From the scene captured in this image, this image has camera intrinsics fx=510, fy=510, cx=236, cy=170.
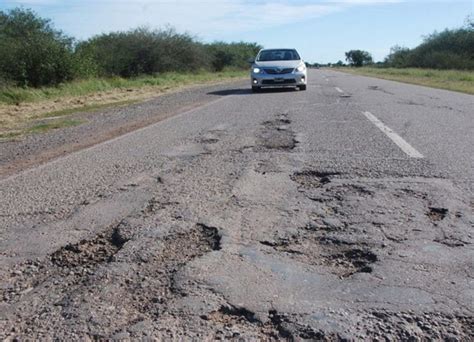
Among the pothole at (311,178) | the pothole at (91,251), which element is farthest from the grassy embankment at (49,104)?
the pothole at (91,251)

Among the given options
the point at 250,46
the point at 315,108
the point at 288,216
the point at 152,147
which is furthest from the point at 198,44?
the point at 288,216

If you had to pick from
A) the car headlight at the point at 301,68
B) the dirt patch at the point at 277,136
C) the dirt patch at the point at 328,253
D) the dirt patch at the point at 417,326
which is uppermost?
the car headlight at the point at 301,68

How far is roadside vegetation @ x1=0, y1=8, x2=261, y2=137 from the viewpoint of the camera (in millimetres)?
17188

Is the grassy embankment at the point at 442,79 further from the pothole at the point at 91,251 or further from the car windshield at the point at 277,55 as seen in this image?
the pothole at the point at 91,251

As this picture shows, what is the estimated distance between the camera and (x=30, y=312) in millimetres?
2484

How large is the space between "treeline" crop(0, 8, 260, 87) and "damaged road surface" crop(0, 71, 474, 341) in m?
20.9

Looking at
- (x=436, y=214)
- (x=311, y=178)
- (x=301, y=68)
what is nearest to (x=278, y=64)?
(x=301, y=68)

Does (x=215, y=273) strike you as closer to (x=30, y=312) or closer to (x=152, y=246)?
(x=152, y=246)

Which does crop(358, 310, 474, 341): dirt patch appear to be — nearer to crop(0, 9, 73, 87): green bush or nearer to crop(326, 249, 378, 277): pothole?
crop(326, 249, 378, 277): pothole

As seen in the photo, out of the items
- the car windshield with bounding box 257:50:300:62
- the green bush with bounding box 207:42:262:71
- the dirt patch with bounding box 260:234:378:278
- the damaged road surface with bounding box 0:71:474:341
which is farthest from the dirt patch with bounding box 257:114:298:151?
the green bush with bounding box 207:42:262:71

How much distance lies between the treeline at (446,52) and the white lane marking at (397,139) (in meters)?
61.1

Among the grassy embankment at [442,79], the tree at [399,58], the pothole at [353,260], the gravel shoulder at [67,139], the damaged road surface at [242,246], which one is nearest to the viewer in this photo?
the damaged road surface at [242,246]

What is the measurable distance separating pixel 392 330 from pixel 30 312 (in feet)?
5.61

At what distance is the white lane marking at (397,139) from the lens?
6.08 m
